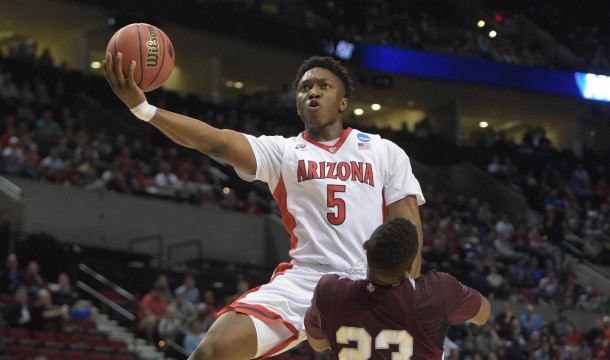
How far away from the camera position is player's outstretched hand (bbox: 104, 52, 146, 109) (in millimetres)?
5555

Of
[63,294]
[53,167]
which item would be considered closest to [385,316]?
[63,294]

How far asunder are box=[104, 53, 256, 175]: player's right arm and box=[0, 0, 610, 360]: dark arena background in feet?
25.8

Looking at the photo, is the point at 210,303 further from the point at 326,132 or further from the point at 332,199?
the point at 332,199

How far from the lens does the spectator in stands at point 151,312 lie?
16.1 m

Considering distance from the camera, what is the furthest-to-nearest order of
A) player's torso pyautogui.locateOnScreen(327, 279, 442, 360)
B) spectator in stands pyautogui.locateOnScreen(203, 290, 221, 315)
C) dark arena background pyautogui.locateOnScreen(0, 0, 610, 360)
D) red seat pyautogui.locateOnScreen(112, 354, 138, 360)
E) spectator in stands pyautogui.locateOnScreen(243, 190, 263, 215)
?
spectator in stands pyautogui.locateOnScreen(243, 190, 263, 215) < dark arena background pyautogui.locateOnScreen(0, 0, 610, 360) < spectator in stands pyautogui.locateOnScreen(203, 290, 221, 315) < red seat pyautogui.locateOnScreen(112, 354, 138, 360) < player's torso pyautogui.locateOnScreen(327, 279, 442, 360)

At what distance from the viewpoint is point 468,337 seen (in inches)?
714

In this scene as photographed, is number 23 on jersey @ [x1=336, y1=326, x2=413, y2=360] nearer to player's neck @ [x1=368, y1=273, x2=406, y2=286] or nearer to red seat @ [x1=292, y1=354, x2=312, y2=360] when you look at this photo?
player's neck @ [x1=368, y1=273, x2=406, y2=286]

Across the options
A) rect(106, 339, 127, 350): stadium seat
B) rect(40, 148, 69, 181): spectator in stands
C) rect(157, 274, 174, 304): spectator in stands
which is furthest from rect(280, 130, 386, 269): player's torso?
rect(40, 148, 69, 181): spectator in stands

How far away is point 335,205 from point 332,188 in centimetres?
10

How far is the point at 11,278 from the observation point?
15.6m

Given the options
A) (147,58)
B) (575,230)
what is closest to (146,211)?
(575,230)

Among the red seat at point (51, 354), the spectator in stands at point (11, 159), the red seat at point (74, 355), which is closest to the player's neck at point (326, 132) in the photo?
the red seat at point (51, 354)

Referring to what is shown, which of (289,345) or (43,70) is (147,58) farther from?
(43,70)

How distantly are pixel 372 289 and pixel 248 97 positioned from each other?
91.4 feet
